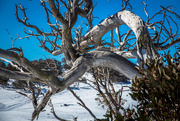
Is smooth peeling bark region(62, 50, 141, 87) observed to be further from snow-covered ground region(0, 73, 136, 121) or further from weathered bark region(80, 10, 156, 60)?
snow-covered ground region(0, 73, 136, 121)

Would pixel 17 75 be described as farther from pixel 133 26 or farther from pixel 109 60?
pixel 133 26

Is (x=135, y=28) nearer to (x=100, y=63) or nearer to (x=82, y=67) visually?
(x=100, y=63)

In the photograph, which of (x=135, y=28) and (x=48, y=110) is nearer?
(x=135, y=28)

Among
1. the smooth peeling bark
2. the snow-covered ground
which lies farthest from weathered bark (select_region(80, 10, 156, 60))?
the snow-covered ground

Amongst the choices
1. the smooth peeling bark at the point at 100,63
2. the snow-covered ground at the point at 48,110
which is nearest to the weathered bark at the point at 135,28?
the smooth peeling bark at the point at 100,63

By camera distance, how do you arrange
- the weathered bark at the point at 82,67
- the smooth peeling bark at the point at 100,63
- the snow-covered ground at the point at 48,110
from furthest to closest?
the snow-covered ground at the point at 48,110 → the smooth peeling bark at the point at 100,63 → the weathered bark at the point at 82,67

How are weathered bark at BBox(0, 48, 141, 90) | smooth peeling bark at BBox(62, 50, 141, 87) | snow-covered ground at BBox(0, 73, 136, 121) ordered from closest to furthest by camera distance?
1. weathered bark at BBox(0, 48, 141, 90)
2. smooth peeling bark at BBox(62, 50, 141, 87)
3. snow-covered ground at BBox(0, 73, 136, 121)

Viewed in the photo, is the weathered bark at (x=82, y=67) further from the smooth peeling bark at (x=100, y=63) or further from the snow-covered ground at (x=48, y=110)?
the snow-covered ground at (x=48, y=110)

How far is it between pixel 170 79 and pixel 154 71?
11 cm

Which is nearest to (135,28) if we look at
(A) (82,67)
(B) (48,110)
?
(A) (82,67)

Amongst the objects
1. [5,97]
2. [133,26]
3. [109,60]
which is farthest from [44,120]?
[5,97]

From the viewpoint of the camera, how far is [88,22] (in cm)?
456

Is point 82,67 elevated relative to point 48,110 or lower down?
elevated

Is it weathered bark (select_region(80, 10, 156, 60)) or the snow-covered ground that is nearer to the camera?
weathered bark (select_region(80, 10, 156, 60))
